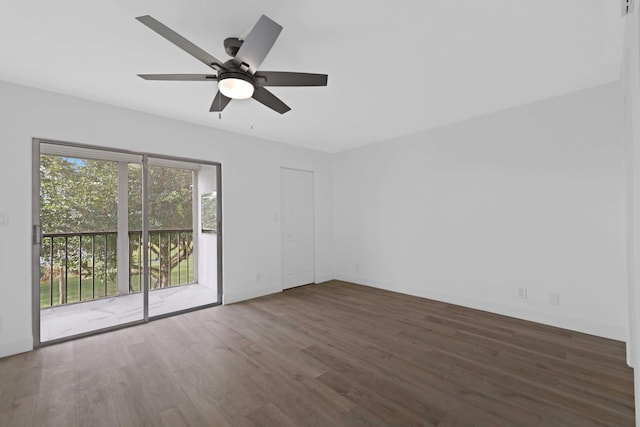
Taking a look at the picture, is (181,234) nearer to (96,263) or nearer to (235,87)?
(96,263)

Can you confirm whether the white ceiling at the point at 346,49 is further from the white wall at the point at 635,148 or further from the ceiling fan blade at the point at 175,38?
the white wall at the point at 635,148

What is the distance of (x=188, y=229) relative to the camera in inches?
203

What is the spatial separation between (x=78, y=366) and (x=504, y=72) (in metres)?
4.61

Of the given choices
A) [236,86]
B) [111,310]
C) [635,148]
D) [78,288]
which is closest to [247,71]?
[236,86]

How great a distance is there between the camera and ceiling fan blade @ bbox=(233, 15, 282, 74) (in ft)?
4.83

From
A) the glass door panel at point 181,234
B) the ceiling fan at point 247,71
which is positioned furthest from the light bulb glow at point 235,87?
the glass door panel at point 181,234

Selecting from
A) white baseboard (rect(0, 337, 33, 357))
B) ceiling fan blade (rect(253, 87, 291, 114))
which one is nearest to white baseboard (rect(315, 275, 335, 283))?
ceiling fan blade (rect(253, 87, 291, 114))

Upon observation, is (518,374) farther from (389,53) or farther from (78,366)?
(78,366)

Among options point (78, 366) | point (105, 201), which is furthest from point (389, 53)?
point (105, 201)

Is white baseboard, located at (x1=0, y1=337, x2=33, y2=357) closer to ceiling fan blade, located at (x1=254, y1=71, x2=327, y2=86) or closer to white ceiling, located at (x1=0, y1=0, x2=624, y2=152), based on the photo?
white ceiling, located at (x1=0, y1=0, x2=624, y2=152)

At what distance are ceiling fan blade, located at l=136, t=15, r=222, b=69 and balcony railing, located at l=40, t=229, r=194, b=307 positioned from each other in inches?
118

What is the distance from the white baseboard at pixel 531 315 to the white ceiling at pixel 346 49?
2480mm

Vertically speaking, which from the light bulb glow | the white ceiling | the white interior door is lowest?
the white interior door

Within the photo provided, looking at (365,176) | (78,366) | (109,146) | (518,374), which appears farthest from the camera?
(365,176)
